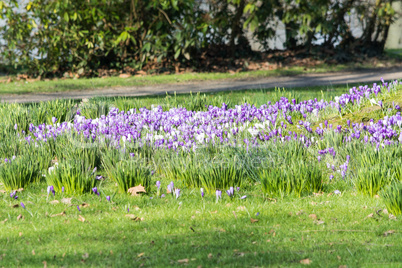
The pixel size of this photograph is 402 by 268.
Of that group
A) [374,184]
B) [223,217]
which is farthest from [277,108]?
[223,217]

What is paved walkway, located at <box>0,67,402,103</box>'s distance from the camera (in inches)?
453

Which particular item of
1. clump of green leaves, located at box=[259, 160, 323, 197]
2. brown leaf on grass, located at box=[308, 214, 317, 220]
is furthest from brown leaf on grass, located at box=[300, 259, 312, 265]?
clump of green leaves, located at box=[259, 160, 323, 197]

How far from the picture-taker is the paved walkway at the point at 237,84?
11.5 meters

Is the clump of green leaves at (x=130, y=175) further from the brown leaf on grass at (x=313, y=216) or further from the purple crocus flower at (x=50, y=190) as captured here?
the brown leaf on grass at (x=313, y=216)

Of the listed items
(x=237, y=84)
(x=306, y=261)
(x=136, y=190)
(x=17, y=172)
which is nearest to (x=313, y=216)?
(x=306, y=261)

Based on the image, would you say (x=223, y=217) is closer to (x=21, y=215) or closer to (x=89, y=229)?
(x=89, y=229)

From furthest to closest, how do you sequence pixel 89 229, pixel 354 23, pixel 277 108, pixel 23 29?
1. pixel 354 23
2. pixel 23 29
3. pixel 277 108
4. pixel 89 229

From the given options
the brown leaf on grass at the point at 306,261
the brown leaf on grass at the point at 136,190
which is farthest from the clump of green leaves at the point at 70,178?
the brown leaf on grass at the point at 306,261

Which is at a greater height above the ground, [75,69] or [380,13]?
[380,13]

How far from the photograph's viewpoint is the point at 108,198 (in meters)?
3.94

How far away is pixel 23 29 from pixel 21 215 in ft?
39.0

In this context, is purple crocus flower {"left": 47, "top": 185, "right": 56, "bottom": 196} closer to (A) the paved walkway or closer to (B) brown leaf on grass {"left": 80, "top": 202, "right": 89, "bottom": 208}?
(B) brown leaf on grass {"left": 80, "top": 202, "right": 89, "bottom": 208}

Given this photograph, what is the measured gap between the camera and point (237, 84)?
506 inches

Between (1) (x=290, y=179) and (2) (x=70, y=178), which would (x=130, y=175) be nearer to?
(2) (x=70, y=178)
